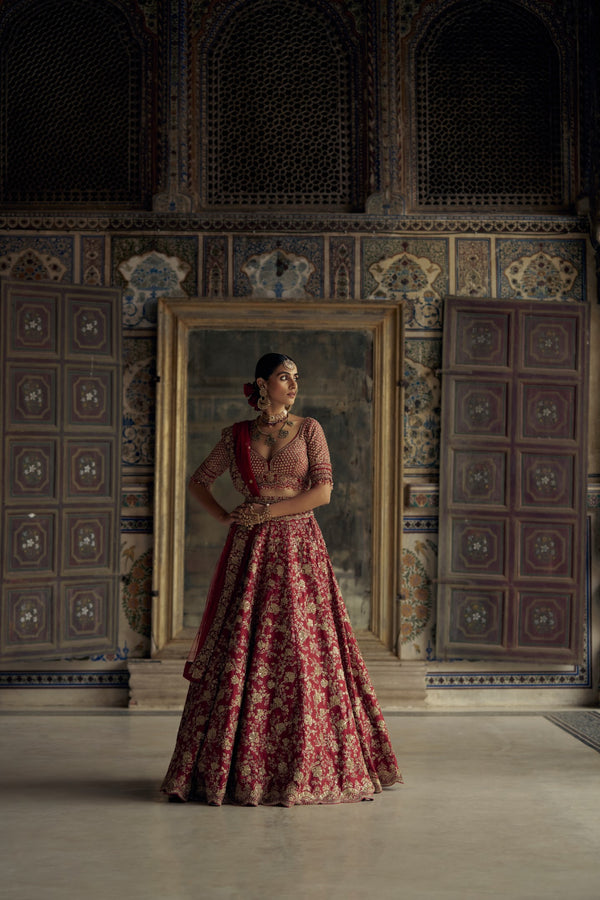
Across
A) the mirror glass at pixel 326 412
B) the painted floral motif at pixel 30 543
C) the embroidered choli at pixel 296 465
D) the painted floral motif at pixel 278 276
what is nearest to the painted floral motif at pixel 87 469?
the painted floral motif at pixel 30 543

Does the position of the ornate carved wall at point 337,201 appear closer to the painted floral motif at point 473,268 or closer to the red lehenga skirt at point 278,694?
the painted floral motif at point 473,268

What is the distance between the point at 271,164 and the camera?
19.1ft

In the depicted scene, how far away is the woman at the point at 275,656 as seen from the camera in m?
3.47

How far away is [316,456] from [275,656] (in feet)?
2.40

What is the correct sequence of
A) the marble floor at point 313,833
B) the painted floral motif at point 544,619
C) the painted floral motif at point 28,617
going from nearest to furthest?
the marble floor at point 313,833 → the painted floral motif at point 28,617 → the painted floral motif at point 544,619

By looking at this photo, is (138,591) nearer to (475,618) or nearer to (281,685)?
(475,618)

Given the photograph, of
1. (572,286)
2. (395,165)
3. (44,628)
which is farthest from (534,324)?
(44,628)

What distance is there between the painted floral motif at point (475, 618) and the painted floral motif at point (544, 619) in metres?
0.26

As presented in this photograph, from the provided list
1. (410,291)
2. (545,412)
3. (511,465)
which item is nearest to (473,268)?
(410,291)

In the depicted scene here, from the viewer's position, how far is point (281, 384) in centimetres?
373

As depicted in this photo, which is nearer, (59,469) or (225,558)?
(225,558)

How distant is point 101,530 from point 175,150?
213 centimetres

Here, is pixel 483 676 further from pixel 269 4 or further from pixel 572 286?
pixel 269 4

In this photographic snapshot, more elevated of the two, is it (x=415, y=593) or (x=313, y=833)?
(x=415, y=593)
